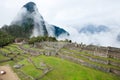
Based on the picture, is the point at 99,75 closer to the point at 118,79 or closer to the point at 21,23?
the point at 118,79

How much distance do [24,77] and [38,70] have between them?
4697 millimetres

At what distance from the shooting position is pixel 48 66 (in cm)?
4778

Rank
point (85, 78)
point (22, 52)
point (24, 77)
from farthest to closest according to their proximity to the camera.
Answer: point (22, 52) → point (24, 77) → point (85, 78)

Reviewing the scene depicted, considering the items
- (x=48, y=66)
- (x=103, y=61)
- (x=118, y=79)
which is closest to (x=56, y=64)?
(x=48, y=66)

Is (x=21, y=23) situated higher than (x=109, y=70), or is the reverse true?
(x=21, y=23)

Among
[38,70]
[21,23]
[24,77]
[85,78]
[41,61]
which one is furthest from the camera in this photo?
[21,23]

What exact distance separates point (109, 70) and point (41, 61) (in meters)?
19.1

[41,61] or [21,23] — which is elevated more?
[21,23]

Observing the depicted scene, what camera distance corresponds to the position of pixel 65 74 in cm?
4228

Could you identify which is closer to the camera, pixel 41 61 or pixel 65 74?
pixel 65 74

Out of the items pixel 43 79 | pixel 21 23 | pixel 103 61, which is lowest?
pixel 43 79

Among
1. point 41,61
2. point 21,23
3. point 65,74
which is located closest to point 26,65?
point 41,61

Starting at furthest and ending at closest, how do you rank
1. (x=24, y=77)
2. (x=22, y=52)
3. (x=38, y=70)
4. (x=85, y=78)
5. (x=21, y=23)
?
(x=21, y=23) < (x=22, y=52) < (x=38, y=70) < (x=24, y=77) < (x=85, y=78)

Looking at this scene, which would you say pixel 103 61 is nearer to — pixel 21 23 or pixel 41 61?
pixel 41 61
